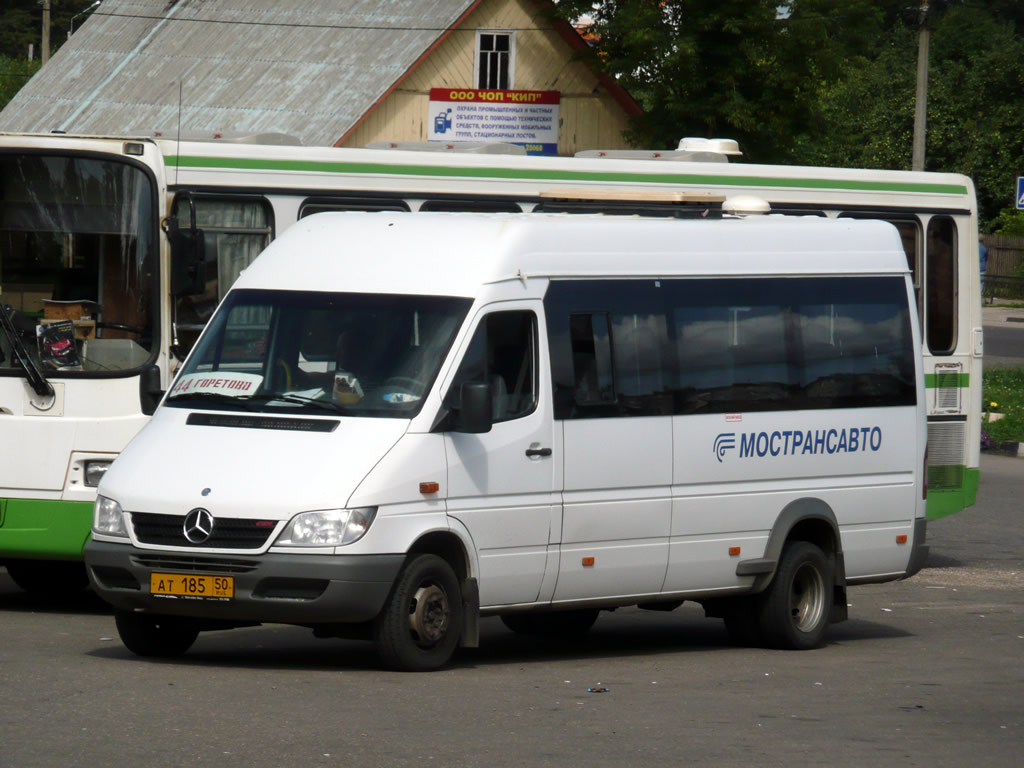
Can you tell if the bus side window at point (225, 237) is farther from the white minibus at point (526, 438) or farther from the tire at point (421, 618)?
the tire at point (421, 618)

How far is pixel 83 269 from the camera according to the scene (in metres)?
12.5

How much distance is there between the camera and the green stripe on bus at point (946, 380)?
1644 centimetres

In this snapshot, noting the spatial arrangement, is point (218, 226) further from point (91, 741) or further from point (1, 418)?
point (91, 741)

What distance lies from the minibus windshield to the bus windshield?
6.38 feet

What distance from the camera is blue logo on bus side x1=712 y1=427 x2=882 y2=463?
11414 mm

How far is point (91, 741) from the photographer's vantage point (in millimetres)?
7672

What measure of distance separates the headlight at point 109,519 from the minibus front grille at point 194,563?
0.62ft

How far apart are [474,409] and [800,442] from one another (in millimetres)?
2746

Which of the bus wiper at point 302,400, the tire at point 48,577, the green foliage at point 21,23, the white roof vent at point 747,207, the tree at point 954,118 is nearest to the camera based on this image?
the bus wiper at point 302,400

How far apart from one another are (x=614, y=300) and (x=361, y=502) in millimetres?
2260

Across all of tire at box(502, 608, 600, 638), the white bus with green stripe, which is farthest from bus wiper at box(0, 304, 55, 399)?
tire at box(502, 608, 600, 638)

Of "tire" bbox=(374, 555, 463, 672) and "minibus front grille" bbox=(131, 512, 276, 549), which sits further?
"tire" bbox=(374, 555, 463, 672)

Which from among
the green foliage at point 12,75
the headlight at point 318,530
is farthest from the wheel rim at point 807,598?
the green foliage at point 12,75

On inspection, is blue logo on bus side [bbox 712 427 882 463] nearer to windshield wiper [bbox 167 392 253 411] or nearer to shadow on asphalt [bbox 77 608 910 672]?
shadow on asphalt [bbox 77 608 910 672]
